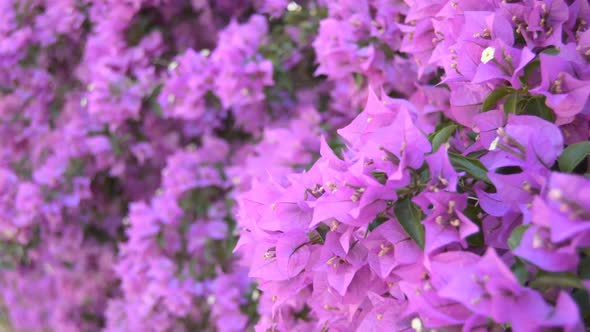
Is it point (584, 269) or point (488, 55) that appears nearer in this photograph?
point (584, 269)

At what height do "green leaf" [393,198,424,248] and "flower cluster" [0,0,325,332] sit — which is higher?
"green leaf" [393,198,424,248]

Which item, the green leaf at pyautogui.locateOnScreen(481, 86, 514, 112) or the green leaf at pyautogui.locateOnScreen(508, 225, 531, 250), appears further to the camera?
the green leaf at pyautogui.locateOnScreen(481, 86, 514, 112)

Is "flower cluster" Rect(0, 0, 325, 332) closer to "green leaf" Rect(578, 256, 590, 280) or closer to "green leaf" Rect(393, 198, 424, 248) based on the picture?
"green leaf" Rect(393, 198, 424, 248)

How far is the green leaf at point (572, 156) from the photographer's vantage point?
72cm

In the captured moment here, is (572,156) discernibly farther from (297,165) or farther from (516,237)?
(297,165)

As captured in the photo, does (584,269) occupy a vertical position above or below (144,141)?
above

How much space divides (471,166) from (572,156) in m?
0.13

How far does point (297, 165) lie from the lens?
1.62m

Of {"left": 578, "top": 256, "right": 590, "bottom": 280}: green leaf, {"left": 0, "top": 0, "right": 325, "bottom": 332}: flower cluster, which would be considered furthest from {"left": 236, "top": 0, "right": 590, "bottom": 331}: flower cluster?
{"left": 0, "top": 0, "right": 325, "bottom": 332}: flower cluster

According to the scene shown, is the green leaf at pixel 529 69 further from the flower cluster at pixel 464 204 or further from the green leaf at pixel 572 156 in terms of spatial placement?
the green leaf at pixel 572 156

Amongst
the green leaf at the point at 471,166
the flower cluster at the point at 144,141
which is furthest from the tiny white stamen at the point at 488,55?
the flower cluster at the point at 144,141

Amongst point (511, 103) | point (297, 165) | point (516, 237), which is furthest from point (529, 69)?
point (297, 165)

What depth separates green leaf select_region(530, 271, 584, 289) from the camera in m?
0.58

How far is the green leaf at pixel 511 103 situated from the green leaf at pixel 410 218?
0.27 meters
